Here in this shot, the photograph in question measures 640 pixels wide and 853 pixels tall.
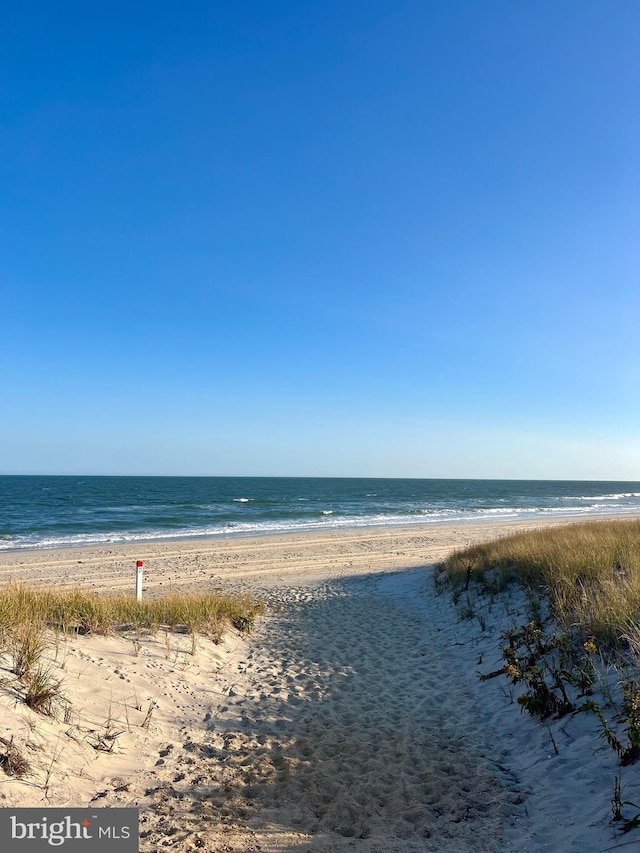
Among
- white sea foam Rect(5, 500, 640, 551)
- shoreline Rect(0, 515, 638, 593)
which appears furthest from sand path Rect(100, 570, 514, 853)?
white sea foam Rect(5, 500, 640, 551)

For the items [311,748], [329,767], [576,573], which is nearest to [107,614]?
[311,748]

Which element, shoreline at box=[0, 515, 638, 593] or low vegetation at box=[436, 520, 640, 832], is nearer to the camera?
low vegetation at box=[436, 520, 640, 832]

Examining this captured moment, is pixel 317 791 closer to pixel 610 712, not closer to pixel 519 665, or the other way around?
pixel 610 712

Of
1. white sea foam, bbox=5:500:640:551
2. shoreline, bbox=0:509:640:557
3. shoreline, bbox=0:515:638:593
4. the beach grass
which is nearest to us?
the beach grass

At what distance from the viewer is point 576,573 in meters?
9.14

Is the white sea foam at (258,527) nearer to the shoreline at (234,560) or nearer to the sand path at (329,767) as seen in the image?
the shoreline at (234,560)

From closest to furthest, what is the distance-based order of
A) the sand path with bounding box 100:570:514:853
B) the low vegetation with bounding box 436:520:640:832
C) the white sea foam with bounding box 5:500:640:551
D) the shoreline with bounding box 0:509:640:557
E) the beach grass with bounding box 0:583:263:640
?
1. the sand path with bounding box 100:570:514:853
2. the low vegetation with bounding box 436:520:640:832
3. the beach grass with bounding box 0:583:263:640
4. the shoreline with bounding box 0:509:640:557
5. the white sea foam with bounding box 5:500:640:551

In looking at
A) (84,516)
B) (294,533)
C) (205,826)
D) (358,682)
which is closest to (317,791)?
(205,826)

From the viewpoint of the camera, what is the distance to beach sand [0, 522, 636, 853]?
3840 millimetres

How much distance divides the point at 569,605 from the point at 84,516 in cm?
3913

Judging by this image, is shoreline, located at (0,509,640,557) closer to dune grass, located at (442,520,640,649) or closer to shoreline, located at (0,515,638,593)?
shoreline, located at (0,515,638,593)

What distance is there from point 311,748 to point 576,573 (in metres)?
6.23

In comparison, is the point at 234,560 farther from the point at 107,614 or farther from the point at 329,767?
the point at 329,767

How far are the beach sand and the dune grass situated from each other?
1.25 m
